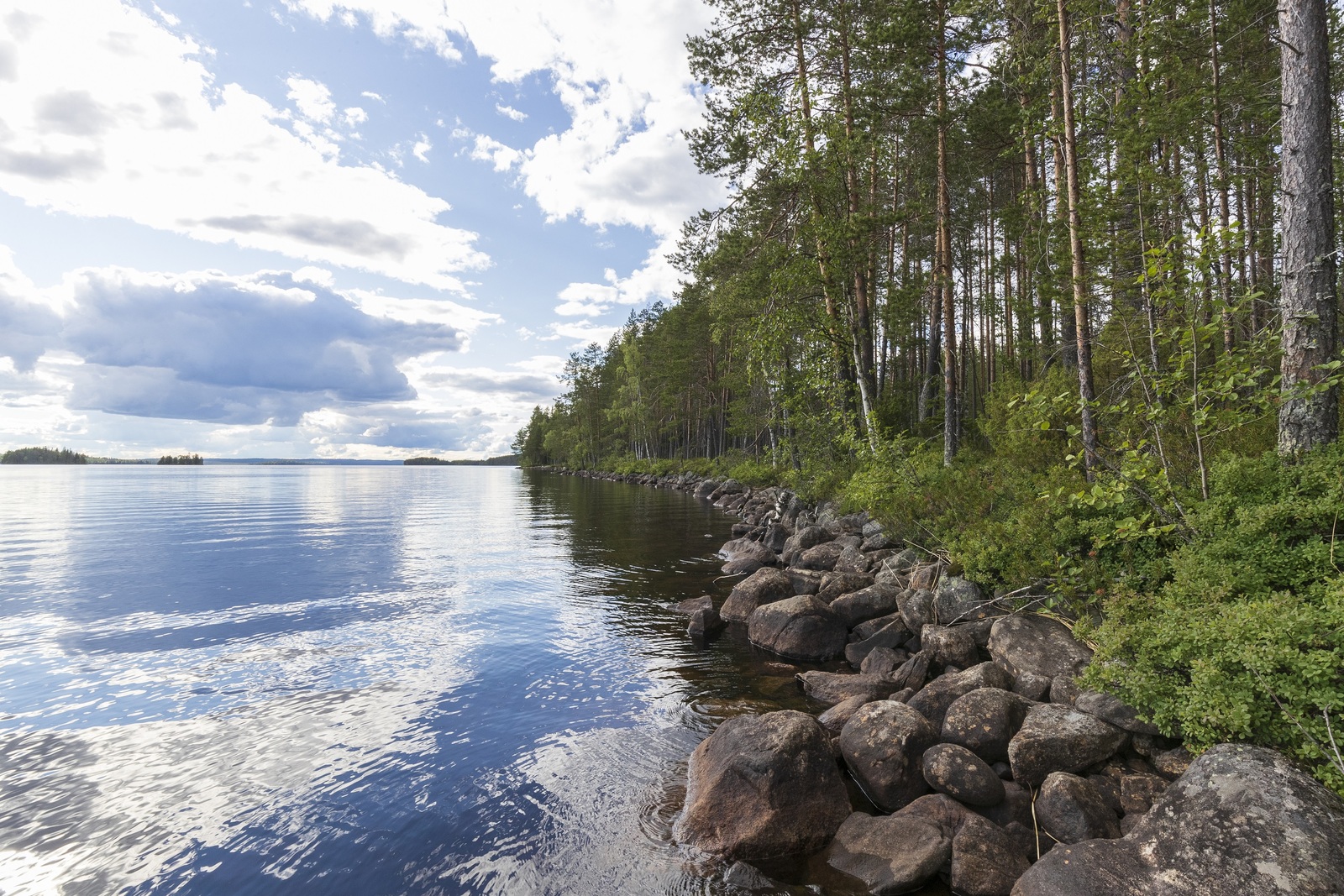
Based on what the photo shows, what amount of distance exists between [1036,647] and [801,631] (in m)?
3.92

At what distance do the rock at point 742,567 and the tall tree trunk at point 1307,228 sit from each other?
1215 cm

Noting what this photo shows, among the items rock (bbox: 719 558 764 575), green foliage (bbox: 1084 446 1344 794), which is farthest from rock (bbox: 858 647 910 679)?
rock (bbox: 719 558 764 575)

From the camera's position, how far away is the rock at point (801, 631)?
1115 cm

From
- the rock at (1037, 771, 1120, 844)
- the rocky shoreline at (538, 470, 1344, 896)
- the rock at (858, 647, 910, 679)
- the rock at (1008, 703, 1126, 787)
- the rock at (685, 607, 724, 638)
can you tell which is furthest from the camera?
the rock at (685, 607, 724, 638)

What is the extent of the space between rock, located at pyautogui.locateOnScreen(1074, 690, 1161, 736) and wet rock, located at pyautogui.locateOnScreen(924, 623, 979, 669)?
93.8 inches

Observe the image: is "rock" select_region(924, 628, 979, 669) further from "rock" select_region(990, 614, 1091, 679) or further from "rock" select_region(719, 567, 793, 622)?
"rock" select_region(719, 567, 793, 622)

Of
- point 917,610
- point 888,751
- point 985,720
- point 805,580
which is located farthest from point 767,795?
point 805,580

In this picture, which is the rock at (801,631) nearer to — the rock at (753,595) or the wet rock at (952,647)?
the rock at (753,595)

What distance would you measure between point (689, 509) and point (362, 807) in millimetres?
30761

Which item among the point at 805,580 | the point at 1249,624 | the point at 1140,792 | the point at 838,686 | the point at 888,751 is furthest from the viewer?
the point at 805,580

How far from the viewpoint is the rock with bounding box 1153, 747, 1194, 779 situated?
5883 mm

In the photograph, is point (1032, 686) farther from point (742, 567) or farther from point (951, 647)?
point (742, 567)

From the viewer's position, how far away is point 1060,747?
6293 millimetres

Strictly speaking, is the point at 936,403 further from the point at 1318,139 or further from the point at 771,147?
the point at 1318,139
